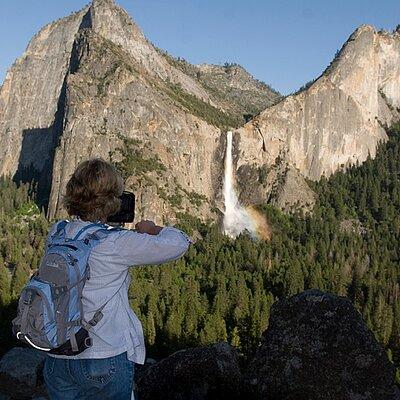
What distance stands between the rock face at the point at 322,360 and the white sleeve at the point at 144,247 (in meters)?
9.03

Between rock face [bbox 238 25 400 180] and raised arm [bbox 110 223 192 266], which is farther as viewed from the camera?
rock face [bbox 238 25 400 180]

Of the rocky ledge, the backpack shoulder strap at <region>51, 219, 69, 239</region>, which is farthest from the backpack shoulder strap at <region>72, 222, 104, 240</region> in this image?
the rocky ledge

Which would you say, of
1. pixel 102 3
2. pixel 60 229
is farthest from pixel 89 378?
pixel 102 3

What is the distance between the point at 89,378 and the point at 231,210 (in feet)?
524

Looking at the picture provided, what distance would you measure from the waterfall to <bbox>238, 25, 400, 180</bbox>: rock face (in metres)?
4.59

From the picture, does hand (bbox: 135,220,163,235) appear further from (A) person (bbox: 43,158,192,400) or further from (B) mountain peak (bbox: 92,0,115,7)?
(B) mountain peak (bbox: 92,0,115,7)

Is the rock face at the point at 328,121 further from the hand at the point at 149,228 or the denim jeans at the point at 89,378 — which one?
the denim jeans at the point at 89,378

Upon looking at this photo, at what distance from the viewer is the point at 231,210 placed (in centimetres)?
16562

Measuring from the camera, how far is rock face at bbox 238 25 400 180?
564 feet

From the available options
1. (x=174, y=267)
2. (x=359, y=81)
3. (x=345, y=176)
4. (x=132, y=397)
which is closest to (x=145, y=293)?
(x=174, y=267)

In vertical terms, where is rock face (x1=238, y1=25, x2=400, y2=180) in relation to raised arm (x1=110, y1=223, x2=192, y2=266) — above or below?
above

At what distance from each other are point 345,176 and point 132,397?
18285cm

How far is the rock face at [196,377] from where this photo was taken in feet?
46.9

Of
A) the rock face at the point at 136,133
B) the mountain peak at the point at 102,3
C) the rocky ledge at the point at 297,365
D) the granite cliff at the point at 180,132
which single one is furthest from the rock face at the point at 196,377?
the mountain peak at the point at 102,3
